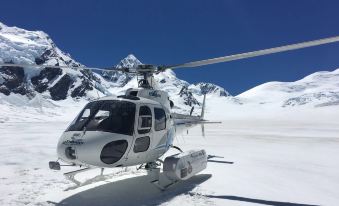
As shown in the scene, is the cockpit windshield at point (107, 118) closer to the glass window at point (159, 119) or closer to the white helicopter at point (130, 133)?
the white helicopter at point (130, 133)

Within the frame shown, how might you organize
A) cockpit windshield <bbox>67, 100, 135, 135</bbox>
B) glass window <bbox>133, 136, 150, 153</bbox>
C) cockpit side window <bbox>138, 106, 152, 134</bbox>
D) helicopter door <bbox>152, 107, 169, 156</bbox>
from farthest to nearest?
helicopter door <bbox>152, 107, 169, 156</bbox>, cockpit side window <bbox>138, 106, 152, 134</bbox>, glass window <bbox>133, 136, 150, 153</bbox>, cockpit windshield <bbox>67, 100, 135, 135</bbox>

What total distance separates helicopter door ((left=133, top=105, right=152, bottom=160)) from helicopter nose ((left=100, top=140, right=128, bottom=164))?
1.66 feet

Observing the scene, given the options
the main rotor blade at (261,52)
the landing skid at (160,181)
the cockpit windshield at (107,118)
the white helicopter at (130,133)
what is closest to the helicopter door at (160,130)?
the white helicopter at (130,133)

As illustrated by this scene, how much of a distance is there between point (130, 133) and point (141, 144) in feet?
2.20

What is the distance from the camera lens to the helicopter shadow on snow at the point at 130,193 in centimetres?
860

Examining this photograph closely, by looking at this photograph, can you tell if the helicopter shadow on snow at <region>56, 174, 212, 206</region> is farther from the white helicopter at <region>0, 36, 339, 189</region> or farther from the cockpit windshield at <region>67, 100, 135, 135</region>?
the cockpit windshield at <region>67, 100, 135, 135</region>

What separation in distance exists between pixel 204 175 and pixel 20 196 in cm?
552

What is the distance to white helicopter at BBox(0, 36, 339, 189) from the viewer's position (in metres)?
8.50

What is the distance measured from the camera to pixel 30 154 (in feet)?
54.4

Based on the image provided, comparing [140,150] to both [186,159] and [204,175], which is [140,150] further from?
A: [204,175]

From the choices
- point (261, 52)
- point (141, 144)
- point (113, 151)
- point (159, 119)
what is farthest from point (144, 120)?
point (261, 52)

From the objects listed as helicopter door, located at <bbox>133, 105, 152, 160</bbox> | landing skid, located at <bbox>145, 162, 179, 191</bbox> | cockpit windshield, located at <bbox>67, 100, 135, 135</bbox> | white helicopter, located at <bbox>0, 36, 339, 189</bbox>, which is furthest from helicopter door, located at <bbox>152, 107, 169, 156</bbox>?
cockpit windshield, located at <bbox>67, 100, 135, 135</bbox>

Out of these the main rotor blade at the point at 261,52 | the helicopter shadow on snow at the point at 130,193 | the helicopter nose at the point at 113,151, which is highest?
the main rotor blade at the point at 261,52

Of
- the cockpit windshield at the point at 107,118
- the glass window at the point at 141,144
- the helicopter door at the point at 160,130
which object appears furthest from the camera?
the helicopter door at the point at 160,130
